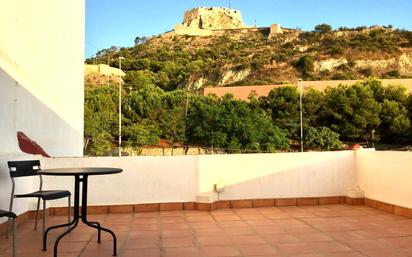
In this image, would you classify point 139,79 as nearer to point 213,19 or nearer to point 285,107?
point 285,107

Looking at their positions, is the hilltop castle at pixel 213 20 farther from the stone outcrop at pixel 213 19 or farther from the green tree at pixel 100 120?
the green tree at pixel 100 120

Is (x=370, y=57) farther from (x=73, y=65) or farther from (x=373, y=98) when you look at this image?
(x=73, y=65)

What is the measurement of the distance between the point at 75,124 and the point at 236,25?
3270 inches

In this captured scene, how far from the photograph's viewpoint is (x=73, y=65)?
8727mm

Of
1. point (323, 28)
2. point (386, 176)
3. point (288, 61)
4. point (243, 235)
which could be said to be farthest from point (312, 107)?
point (323, 28)

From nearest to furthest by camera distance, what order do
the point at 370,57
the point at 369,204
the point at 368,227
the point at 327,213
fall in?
the point at 368,227 < the point at 327,213 < the point at 369,204 < the point at 370,57

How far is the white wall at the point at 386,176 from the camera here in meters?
4.85

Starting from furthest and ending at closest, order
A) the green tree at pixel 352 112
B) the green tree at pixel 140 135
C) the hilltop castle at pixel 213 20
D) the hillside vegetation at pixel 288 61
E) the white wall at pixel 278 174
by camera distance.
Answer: the hilltop castle at pixel 213 20, the hillside vegetation at pixel 288 61, the green tree at pixel 352 112, the green tree at pixel 140 135, the white wall at pixel 278 174

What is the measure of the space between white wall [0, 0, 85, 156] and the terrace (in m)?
0.02

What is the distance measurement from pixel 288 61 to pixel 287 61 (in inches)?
4.6

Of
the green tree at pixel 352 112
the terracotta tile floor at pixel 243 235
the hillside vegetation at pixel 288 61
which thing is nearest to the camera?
the terracotta tile floor at pixel 243 235

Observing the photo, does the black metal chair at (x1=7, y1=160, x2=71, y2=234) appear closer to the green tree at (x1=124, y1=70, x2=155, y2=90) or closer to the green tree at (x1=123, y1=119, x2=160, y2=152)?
the green tree at (x1=123, y1=119, x2=160, y2=152)

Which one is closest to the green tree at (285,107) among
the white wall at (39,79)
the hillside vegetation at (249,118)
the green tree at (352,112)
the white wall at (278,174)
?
the hillside vegetation at (249,118)

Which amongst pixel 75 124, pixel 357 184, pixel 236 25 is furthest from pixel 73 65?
pixel 236 25
